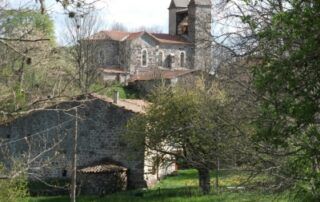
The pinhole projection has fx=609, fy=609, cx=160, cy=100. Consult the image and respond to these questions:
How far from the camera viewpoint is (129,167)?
30.9m

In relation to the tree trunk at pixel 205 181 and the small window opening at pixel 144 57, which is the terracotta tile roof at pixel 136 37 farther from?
the tree trunk at pixel 205 181

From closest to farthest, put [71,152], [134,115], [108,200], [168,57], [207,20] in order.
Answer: [207,20] < [108,200] < [134,115] < [71,152] < [168,57]

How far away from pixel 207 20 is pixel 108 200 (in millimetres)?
13403

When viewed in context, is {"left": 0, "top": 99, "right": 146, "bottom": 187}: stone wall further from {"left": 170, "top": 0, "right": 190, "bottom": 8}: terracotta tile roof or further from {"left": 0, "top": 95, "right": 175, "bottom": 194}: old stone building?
{"left": 170, "top": 0, "right": 190, "bottom": 8}: terracotta tile roof

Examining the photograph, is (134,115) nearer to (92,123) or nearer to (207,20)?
(92,123)

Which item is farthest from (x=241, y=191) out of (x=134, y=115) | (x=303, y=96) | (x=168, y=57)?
(x=168, y=57)

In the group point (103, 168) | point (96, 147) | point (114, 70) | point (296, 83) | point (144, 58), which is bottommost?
point (103, 168)

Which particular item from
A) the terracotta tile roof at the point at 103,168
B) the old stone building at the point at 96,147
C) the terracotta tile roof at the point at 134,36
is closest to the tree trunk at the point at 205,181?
the old stone building at the point at 96,147

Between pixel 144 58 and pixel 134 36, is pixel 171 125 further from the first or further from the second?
pixel 144 58

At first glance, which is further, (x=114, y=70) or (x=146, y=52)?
(x=146, y=52)

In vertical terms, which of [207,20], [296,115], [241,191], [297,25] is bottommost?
[241,191]

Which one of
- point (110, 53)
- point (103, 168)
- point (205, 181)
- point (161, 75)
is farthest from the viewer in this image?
point (110, 53)

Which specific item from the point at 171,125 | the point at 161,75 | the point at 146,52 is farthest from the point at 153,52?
the point at 171,125

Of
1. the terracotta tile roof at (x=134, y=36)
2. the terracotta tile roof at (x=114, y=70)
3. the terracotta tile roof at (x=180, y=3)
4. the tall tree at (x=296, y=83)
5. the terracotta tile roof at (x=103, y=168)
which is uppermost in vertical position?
the terracotta tile roof at (x=180, y=3)
